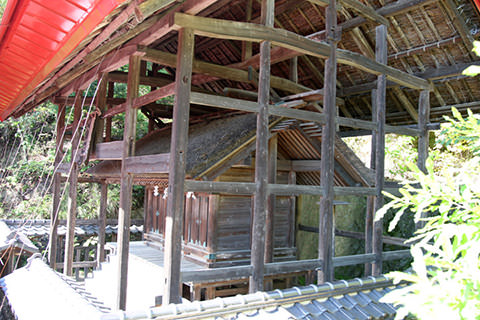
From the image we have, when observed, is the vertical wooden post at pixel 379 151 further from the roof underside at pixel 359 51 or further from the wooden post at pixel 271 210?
the wooden post at pixel 271 210

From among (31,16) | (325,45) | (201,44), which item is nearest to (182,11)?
(31,16)

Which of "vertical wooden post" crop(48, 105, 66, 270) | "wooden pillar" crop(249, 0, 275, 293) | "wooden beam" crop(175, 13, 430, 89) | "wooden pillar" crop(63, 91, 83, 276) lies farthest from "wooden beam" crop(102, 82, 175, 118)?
"vertical wooden post" crop(48, 105, 66, 270)

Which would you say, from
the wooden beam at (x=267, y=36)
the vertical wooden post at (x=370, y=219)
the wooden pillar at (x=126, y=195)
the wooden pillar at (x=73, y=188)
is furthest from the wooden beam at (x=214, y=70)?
the wooden pillar at (x=73, y=188)

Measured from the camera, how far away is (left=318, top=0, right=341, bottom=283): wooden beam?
5719 mm

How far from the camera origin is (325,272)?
5707 mm

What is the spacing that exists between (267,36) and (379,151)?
310 cm

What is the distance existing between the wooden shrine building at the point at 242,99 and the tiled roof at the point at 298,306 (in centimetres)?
72

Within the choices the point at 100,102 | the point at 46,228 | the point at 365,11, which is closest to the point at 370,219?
the point at 365,11

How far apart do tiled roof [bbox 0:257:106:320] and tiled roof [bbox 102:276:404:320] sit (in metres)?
1.11

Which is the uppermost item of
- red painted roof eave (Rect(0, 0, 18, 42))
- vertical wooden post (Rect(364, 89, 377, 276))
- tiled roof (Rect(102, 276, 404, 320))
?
red painted roof eave (Rect(0, 0, 18, 42))

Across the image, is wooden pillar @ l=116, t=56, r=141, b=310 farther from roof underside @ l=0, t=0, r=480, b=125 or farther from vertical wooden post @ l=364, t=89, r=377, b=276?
vertical wooden post @ l=364, t=89, r=377, b=276

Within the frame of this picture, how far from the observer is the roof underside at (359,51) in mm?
6039

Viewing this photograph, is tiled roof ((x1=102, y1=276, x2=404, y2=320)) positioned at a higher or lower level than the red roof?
lower

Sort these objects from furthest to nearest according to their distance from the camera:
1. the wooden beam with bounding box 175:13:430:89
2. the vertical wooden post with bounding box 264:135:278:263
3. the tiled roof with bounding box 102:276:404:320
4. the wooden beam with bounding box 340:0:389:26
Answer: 1. the vertical wooden post with bounding box 264:135:278:263
2. the wooden beam with bounding box 340:0:389:26
3. the wooden beam with bounding box 175:13:430:89
4. the tiled roof with bounding box 102:276:404:320
